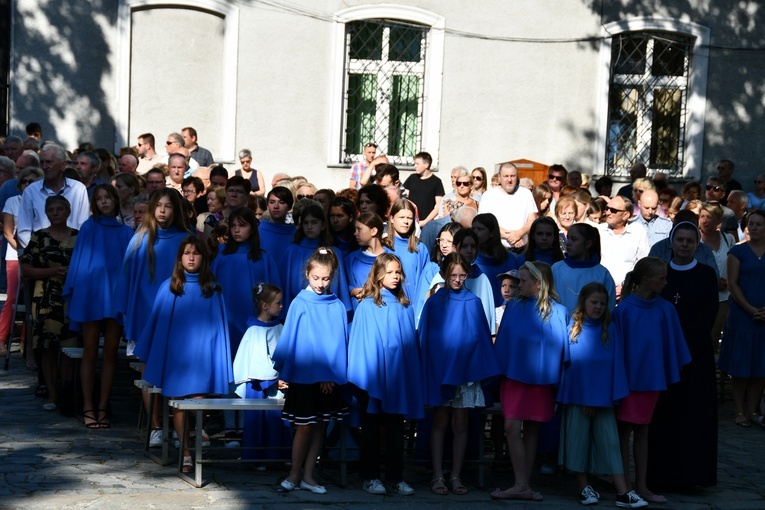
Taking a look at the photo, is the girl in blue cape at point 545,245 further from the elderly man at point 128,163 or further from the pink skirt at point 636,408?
the elderly man at point 128,163

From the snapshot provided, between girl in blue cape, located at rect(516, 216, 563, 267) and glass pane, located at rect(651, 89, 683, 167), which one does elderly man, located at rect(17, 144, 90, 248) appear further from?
glass pane, located at rect(651, 89, 683, 167)

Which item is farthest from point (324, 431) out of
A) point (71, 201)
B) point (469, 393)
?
point (71, 201)

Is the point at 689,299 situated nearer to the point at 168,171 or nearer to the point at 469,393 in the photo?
the point at 469,393

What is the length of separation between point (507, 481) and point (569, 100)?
1085 cm

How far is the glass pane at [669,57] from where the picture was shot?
64.4 feet

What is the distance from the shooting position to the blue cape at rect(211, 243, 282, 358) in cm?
977

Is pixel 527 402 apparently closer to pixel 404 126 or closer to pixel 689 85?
pixel 404 126

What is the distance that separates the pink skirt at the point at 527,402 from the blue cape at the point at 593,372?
105mm

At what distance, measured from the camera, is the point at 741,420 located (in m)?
11.5

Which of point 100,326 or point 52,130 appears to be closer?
point 100,326

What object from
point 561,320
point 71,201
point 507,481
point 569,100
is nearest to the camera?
point 561,320

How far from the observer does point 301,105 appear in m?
18.2

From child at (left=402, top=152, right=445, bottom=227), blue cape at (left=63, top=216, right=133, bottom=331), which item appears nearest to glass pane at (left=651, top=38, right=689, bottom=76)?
child at (left=402, top=152, right=445, bottom=227)

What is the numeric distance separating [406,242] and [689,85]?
10777 millimetres
